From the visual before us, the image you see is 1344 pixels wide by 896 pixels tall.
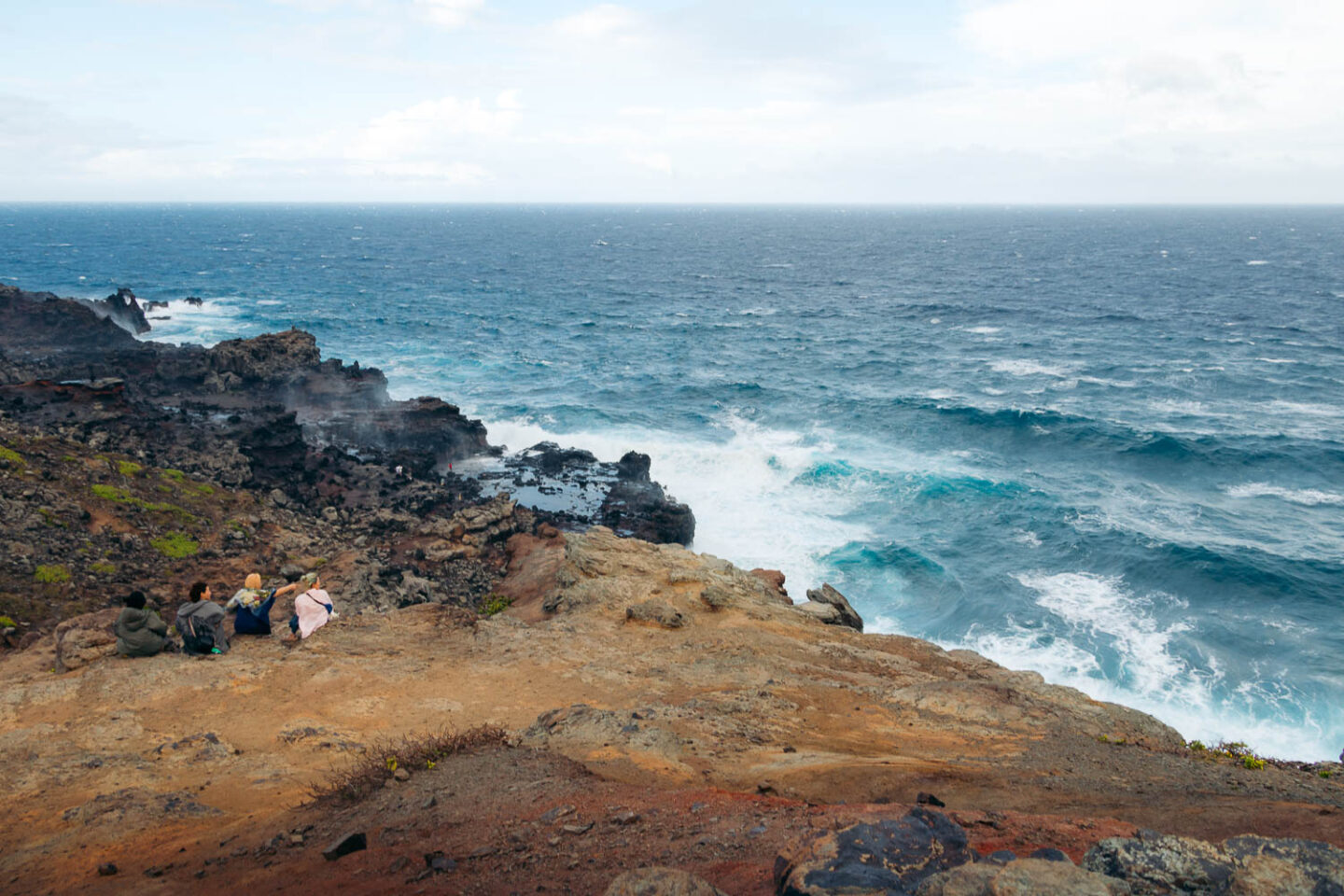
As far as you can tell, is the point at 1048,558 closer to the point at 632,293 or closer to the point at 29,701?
the point at 29,701

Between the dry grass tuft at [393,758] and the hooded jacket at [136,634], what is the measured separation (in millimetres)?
4902

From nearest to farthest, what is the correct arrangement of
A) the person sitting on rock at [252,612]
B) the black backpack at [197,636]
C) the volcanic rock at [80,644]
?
the volcanic rock at [80,644]
the black backpack at [197,636]
the person sitting on rock at [252,612]

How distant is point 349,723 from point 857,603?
21.6 meters

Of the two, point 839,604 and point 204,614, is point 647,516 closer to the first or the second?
point 839,604

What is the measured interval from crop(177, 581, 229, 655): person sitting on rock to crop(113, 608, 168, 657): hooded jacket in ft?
1.22

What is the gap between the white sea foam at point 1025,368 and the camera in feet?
182

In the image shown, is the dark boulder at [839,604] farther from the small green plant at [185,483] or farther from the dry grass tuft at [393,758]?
the small green plant at [185,483]

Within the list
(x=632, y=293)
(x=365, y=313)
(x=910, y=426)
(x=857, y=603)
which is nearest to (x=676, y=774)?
(x=857, y=603)

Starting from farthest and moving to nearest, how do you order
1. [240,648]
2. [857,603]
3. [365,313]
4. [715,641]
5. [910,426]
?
[365,313]
[910,426]
[857,603]
[715,641]
[240,648]

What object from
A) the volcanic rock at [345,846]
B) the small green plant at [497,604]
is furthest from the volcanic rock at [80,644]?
the volcanic rock at [345,846]

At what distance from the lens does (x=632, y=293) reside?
320 ft

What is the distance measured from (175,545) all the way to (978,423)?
4128 centimetres

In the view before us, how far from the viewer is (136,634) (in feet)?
39.1

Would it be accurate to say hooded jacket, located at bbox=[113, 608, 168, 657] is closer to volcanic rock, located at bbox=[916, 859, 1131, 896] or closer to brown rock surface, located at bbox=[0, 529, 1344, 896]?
brown rock surface, located at bbox=[0, 529, 1344, 896]
